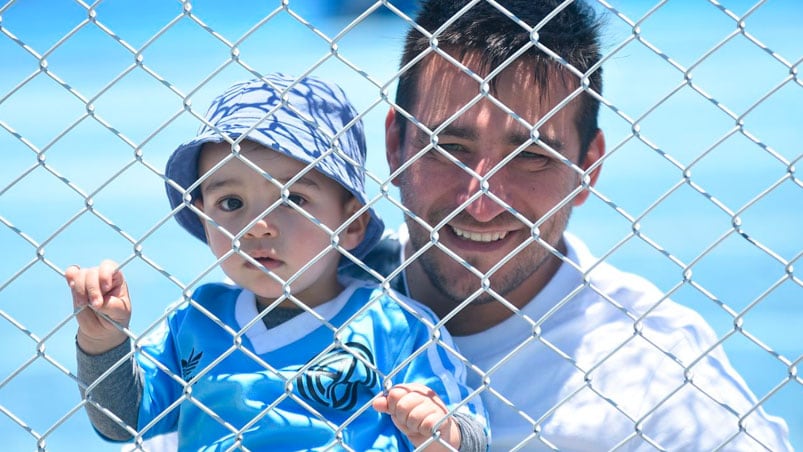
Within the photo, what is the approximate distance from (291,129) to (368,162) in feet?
10.4

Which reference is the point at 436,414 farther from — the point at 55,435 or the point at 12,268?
the point at 12,268

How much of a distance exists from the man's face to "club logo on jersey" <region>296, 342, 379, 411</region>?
1.09 feet

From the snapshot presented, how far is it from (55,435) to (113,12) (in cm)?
293

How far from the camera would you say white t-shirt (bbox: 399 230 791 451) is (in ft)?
7.31

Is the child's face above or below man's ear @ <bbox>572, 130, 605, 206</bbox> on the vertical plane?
above

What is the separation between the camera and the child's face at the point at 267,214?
6.72 feet

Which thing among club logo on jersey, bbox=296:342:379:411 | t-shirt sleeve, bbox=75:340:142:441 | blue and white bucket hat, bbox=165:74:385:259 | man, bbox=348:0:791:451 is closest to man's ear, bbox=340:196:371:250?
blue and white bucket hat, bbox=165:74:385:259

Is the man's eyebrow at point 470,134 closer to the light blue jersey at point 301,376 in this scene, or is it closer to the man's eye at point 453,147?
the man's eye at point 453,147

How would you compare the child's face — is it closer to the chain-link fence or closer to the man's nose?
the man's nose

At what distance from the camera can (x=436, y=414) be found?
6.03 feet

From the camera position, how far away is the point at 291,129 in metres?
2.07

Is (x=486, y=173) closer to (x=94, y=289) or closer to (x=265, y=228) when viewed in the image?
(x=265, y=228)

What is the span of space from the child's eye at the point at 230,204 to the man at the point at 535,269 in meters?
0.34

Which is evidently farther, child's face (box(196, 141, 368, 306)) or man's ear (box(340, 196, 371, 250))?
man's ear (box(340, 196, 371, 250))
